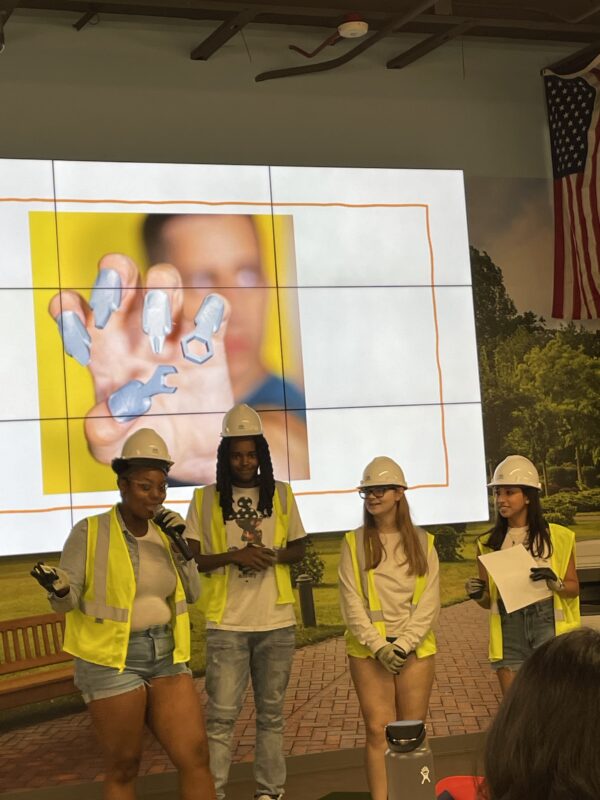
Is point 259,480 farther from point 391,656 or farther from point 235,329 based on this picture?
point 235,329

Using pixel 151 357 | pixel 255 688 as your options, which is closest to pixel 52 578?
pixel 255 688

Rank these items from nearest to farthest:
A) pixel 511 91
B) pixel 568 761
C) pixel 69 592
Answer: pixel 568 761 → pixel 69 592 → pixel 511 91

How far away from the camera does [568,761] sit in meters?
1.33

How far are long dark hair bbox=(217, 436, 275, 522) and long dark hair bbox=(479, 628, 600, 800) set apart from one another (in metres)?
3.89

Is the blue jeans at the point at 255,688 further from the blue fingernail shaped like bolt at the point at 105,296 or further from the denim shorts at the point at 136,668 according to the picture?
the blue fingernail shaped like bolt at the point at 105,296

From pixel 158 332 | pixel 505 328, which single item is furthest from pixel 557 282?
pixel 158 332

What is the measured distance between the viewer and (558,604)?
16.8 feet

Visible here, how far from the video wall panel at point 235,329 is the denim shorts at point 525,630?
173 cm

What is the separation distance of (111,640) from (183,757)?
0.51 m

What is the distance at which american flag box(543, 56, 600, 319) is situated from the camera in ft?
23.4

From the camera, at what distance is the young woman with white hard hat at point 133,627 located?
432 centimetres

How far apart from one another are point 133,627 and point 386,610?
123 centimetres

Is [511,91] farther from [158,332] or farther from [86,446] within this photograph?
[86,446]

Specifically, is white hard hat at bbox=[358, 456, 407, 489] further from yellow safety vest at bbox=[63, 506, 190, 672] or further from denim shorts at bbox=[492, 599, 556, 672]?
yellow safety vest at bbox=[63, 506, 190, 672]
